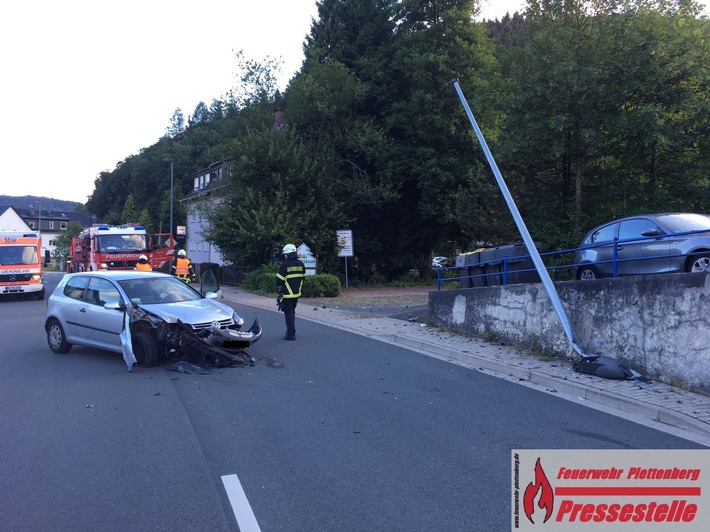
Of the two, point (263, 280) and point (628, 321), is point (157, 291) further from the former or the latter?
point (263, 280)

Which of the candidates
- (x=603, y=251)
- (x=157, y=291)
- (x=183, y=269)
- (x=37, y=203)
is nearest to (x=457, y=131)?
(x=183, y=269)

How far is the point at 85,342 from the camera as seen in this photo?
33.5 ft

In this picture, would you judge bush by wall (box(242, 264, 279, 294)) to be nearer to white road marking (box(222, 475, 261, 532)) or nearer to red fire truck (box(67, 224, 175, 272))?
red fire truck (box(67, 224, 175, 272))

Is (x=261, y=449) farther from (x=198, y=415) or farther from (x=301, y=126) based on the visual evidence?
(x=301, y=126)

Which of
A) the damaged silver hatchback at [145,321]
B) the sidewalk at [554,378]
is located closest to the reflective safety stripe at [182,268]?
the sidewalk at [554,378]

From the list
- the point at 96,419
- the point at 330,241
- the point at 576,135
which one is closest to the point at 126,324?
the point at 96,419

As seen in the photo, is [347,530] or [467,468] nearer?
[347,530]

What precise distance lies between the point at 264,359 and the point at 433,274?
27.4 m

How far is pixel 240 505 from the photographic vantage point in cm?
420

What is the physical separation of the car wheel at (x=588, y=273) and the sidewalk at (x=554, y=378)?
2.59m

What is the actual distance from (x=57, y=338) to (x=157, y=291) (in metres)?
2.26

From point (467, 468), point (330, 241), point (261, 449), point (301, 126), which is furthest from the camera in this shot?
point (301, 126)

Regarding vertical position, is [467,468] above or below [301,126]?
below

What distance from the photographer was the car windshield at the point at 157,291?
9812 mm
